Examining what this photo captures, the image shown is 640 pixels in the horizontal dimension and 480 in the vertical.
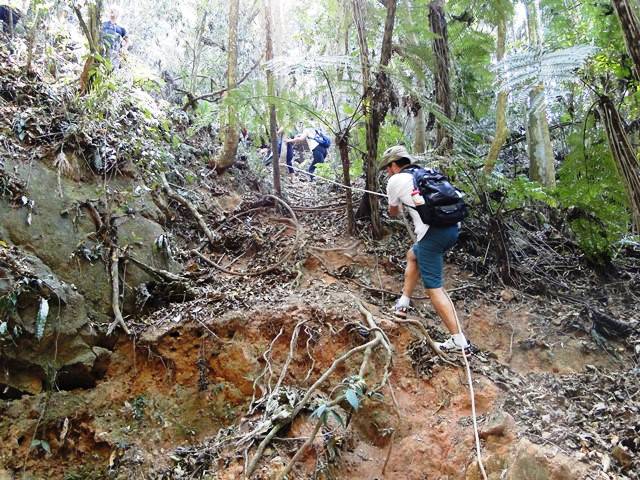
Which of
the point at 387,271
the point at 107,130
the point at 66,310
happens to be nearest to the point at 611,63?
the point at 387,271

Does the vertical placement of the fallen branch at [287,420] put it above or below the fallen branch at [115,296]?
below

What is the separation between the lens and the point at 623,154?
12.8 feet

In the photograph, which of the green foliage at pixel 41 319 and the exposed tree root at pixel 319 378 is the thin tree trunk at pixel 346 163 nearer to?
the exposed tree root at pixel 319 378

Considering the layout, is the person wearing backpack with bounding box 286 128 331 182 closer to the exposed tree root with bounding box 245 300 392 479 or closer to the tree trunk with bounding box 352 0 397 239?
the tree trunk with bounding box 352 0 397 239

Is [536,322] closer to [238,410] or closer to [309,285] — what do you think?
[309,285]

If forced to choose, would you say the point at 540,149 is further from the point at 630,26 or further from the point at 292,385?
the point at 292,385

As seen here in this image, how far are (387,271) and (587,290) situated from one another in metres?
2.49

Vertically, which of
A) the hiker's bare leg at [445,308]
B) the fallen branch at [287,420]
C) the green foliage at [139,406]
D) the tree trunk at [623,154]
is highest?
the tree trunk at [623,154]

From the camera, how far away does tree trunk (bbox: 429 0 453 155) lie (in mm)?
6453

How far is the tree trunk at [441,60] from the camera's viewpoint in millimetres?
6453

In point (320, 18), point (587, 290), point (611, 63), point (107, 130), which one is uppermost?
point (320, 18)

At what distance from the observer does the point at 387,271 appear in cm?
583

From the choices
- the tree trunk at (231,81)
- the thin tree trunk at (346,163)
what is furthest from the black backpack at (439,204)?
the tree trunk at (231,81)

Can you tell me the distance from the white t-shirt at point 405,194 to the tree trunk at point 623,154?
1.69m
